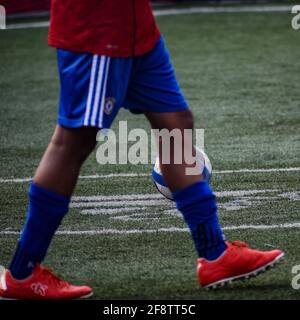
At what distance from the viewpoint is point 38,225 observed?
4.55m

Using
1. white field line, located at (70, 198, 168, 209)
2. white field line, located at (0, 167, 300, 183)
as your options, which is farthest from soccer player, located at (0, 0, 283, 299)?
white field line, located at (0, 167, 300, 183)

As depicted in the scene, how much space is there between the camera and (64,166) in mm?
4527

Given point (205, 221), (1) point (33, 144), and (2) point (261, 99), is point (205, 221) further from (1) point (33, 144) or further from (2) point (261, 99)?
(2) point (261, 99)

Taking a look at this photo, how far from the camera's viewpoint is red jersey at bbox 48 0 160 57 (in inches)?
176

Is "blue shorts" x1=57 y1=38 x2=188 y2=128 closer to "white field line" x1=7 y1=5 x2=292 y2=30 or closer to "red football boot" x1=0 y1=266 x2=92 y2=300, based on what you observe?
"red football boot" x1=0 y1=266 x2=92 y2=300

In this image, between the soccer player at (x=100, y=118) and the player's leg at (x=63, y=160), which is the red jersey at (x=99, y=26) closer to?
the soccer player at (x=100, y=118)

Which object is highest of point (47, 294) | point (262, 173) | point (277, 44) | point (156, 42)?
point (156, 42)

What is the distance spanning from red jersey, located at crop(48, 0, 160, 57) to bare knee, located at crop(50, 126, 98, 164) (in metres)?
0.34

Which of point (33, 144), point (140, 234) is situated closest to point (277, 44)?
point (33, 144)

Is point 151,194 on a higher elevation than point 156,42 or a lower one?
lower

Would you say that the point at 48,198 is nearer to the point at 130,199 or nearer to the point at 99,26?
the point at 99,26

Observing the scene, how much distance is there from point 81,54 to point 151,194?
2648 mm

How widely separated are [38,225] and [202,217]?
71 centimetres

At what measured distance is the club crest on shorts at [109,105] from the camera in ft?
14.5
